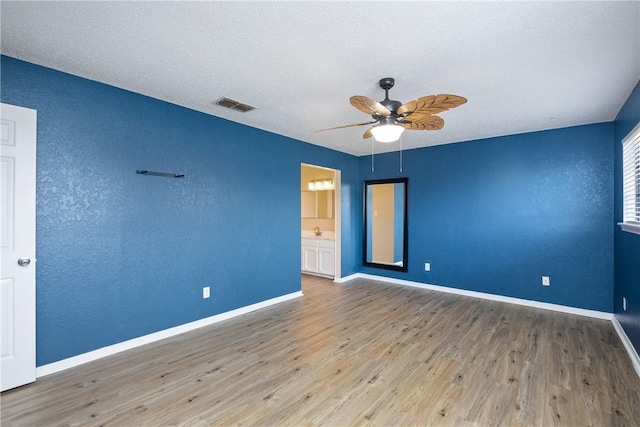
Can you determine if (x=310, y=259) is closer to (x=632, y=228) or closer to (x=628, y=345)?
(x=628, y=345)

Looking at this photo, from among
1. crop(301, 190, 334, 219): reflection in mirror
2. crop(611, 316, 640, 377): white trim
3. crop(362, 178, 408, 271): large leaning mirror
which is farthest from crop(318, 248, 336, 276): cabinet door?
crop(611, 316, 640, 377): white trim

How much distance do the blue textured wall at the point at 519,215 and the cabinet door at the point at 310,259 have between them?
1812mm

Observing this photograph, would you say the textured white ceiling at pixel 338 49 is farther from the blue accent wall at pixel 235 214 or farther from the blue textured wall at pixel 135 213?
the blue accent wall at pixel 235 214

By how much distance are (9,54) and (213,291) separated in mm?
2755

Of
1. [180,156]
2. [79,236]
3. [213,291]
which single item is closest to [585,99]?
[180,156]

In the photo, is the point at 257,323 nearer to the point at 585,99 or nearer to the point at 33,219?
the point at 33,219

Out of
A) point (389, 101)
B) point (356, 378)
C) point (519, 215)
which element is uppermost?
point (389, 101)

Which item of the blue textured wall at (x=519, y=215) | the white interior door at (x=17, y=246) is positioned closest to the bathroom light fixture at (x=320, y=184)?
the blue textured wall at (x=519, y=215)

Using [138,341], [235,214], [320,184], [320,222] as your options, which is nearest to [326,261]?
[320,222]

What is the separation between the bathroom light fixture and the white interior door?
16.8 feet

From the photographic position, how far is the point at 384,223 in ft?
20.4

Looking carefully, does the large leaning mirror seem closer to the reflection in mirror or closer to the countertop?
the countertop

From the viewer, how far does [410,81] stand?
268cm

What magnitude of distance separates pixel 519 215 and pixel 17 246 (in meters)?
5.61
